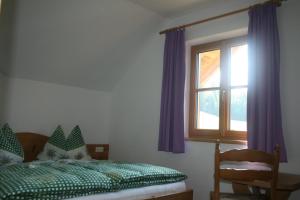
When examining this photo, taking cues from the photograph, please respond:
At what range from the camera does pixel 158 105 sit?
12.0 ft

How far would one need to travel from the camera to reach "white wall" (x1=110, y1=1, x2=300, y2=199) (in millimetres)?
2543

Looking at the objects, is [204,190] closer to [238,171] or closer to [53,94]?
[238,171]

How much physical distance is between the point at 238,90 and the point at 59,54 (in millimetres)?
2126

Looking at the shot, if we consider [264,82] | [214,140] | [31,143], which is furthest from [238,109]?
[31,143]

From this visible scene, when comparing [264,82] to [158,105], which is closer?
[264,82]

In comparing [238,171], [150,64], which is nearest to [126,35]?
[150,64]

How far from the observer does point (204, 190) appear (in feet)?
10.0

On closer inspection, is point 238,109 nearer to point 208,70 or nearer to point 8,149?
point 208,70

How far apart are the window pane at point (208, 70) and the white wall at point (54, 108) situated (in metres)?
1.52

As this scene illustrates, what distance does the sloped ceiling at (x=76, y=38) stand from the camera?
3.01 meters

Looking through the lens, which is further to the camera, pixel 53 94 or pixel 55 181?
pixel 53 94

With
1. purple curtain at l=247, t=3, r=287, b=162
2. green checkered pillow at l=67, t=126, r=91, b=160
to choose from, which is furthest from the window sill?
green checkered pillow at l=67, t=126, r=91, b=160

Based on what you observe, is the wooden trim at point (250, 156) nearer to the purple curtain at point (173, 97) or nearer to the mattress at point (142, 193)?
the mattress at point (142, 193)

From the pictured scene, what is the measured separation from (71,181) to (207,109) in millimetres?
1910
